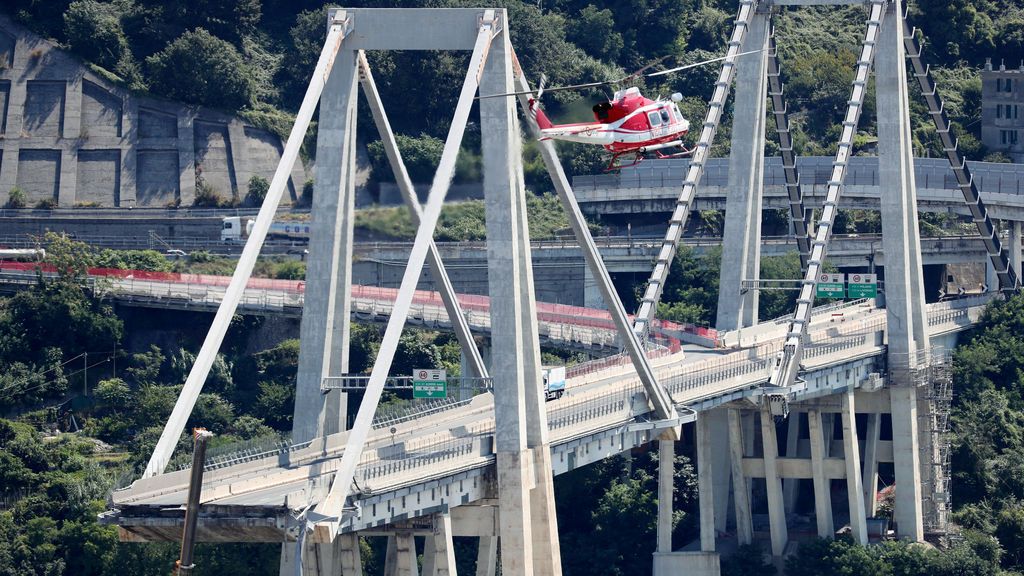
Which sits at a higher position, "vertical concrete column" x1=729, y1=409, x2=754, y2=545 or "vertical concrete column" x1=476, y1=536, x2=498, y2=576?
"vertical concrete column" x1=729, y1=409, x2=754, y2=545

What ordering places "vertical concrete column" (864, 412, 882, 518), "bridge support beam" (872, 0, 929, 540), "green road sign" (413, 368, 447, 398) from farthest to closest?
1. "vertical concrete column" (864, 412, 882, 518)
2. "bridge support beam" (872, 0, 929, 540)
3. "green road sign" (413, 368, 447, 398)

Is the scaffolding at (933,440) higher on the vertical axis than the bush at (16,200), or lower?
lower

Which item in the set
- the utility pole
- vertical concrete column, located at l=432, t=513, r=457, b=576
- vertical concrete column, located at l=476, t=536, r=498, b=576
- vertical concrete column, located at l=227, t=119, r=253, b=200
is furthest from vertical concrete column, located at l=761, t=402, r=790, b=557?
the utility pole

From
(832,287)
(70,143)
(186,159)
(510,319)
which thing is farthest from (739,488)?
(70,143)

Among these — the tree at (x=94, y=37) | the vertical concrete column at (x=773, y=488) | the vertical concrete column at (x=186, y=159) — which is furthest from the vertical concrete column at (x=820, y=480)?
the tree at (x=94, y=37)

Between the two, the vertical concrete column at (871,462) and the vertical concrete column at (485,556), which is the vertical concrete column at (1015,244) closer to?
the vertical concrete column at (871,462)

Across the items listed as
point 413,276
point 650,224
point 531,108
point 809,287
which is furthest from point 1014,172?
point 413,276

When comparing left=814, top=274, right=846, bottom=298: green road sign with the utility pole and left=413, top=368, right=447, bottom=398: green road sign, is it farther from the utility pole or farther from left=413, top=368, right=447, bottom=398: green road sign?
the utility pole
